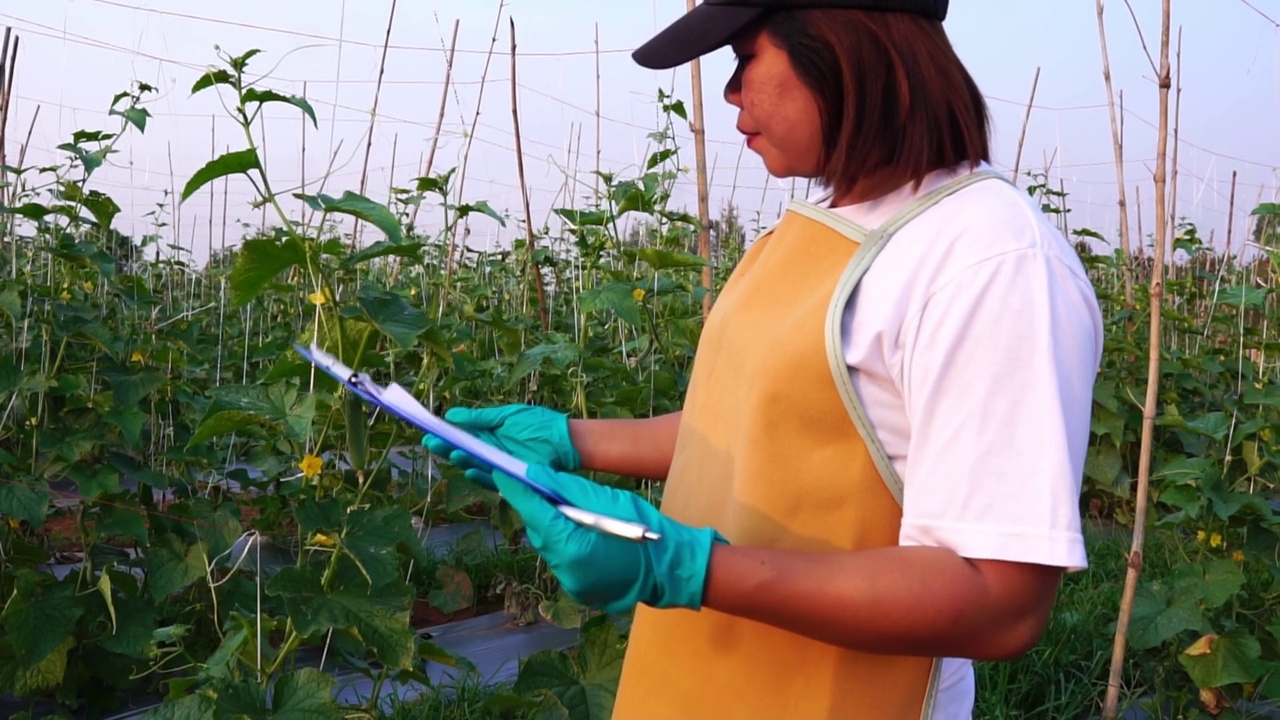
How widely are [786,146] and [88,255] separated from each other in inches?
64.0

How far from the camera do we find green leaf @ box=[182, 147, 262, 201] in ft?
4.48

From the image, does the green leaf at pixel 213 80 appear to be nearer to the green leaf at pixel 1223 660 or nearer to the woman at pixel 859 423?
the woman at pixel 859 423

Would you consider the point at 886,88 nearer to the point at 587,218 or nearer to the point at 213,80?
the point at 213,80

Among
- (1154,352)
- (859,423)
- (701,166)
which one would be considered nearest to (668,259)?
(701,166)

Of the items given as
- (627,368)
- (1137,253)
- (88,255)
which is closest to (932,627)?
(627,368)

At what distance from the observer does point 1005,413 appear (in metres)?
0.82

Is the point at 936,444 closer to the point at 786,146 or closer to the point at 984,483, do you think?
the point at 984,483

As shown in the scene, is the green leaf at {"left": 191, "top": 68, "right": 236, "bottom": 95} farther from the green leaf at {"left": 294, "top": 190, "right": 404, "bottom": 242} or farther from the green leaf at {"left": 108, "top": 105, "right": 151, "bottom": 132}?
the green leaf at {"left": 108, "top": 105, "right": 151, "bottom": 132}

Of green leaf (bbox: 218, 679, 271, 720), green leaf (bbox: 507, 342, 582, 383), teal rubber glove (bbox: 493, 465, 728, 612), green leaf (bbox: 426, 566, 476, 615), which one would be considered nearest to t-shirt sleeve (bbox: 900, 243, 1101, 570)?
teal rubber glove (bbox: 493, 465, 728, 612)

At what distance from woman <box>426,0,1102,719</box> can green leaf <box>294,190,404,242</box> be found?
0.44 m

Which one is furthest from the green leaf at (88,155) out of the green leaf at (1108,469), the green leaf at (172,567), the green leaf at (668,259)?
the green leaf at (1108,469)

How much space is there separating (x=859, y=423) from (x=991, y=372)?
14cm

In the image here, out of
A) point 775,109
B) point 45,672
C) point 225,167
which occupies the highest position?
point 775,109

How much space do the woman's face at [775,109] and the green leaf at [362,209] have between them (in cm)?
57
